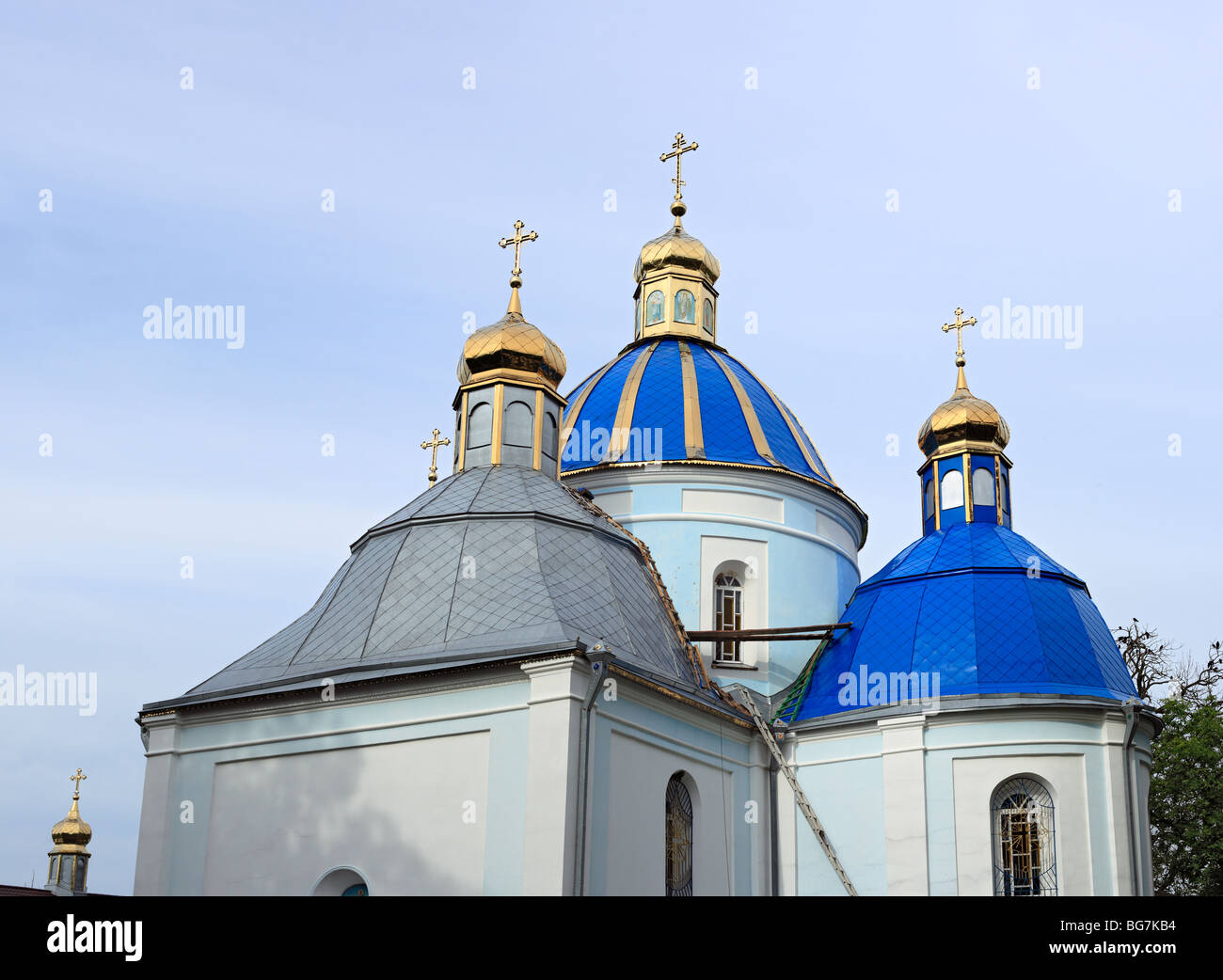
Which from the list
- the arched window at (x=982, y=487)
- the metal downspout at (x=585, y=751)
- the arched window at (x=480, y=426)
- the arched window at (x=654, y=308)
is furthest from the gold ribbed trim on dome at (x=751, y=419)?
the metal downspout at (x=585, y=751)

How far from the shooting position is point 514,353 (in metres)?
17.9

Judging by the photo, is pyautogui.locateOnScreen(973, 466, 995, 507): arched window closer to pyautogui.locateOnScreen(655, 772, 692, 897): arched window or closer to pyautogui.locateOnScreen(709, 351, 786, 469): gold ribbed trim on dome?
pyautogui.locateOnScreen(709, 351, 786, 469): gold ribbed trim on dome

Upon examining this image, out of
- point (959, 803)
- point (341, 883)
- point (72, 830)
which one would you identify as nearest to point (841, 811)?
point (959, 803)

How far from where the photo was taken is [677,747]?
15141 mm

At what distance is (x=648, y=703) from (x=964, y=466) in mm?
7008

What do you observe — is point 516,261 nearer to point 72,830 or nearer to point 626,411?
point 626,411

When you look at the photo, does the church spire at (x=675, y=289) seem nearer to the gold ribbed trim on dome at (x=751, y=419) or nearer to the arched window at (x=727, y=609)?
the gold ribbed trim on dome at (x=751, y=419)

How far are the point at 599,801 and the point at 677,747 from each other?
1.66 meters

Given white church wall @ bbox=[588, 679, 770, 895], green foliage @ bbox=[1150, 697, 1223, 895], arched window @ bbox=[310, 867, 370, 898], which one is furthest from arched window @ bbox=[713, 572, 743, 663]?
green foliage @ bbox=[1150, 697, 1223, 895]

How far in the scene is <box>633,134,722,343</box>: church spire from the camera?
2262 centimetres

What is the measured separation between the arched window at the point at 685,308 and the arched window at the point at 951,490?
472cm
